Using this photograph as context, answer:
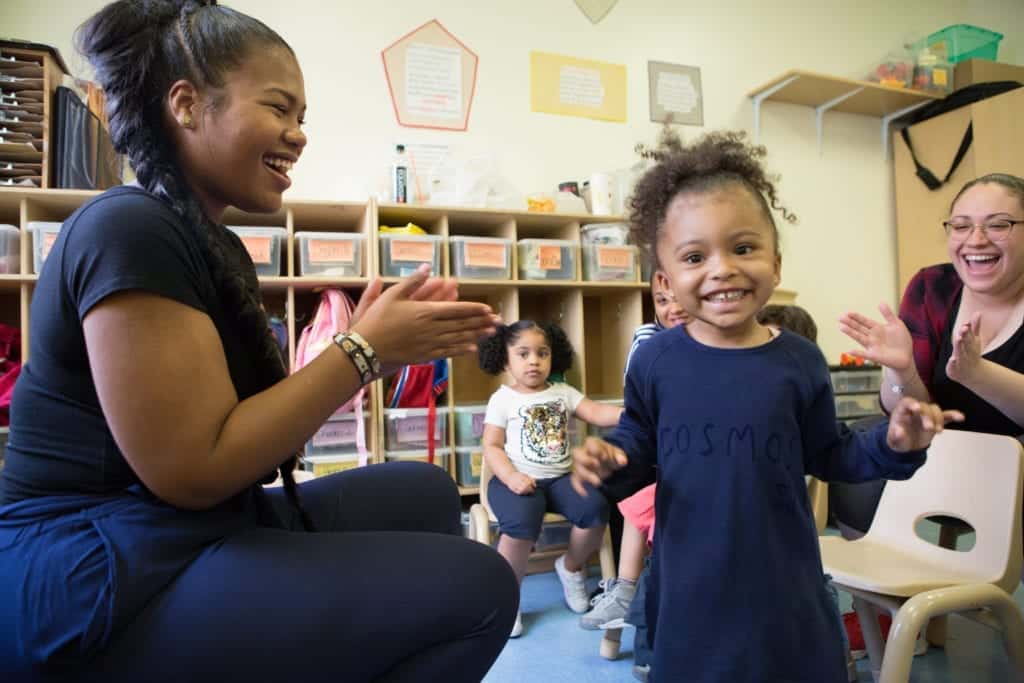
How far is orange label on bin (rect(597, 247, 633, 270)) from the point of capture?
99.3 inches

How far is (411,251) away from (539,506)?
3.36 feet

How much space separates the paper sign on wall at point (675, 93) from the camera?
3.21 meters

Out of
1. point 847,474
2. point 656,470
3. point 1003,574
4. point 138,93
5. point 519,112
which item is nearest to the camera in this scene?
point 138,93

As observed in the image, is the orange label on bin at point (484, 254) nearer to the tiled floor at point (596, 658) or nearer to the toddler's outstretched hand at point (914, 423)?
the tiled floor at point (596, 658)

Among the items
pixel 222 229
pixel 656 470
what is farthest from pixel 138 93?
pixel 656 470

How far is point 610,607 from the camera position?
176cm

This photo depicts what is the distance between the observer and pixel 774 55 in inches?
137

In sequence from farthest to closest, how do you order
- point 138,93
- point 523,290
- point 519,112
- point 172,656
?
point 519,112 < point 523,290 < point 138,93 < point 172,656

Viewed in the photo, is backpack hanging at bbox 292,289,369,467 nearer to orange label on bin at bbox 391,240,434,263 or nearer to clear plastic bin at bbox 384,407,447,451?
clear plastic bin at bbox 384,407,447,451

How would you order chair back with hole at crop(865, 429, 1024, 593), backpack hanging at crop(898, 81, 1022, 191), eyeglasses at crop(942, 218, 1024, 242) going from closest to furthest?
chair back with hole at crop(865, 429, 1024, 593)
eyeglasses at crop(942, 218, 1024, 242)
backpack hanging at crop(898, 81, 1022, 191)

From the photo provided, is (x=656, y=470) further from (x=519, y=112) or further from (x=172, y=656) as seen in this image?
(x=519, y=112)

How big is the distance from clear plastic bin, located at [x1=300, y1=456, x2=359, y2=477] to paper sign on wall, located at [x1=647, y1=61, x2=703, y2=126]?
7.24 ft

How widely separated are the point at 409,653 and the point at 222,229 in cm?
65

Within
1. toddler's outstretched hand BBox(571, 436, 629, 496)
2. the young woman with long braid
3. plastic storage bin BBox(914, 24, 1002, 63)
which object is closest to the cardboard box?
plastic storage bin BBox(914, 24, 1002, 63)
